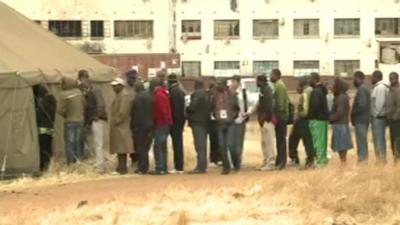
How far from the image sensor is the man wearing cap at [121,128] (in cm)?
1539

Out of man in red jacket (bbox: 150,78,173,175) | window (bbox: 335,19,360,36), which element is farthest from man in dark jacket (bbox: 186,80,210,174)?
window (bbox: 335,19,360,36)

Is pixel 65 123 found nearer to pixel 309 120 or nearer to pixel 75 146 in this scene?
pixel 75 146

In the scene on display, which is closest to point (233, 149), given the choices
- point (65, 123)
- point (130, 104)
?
point (130, 104)

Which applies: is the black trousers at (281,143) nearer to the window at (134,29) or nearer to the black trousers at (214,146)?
the black trousers at (214,146)

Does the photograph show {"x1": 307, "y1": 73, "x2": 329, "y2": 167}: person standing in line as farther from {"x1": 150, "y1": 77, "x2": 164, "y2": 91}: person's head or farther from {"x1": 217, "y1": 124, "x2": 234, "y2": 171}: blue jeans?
{"x1": 150, "y1": 77, "x2": 164, "y2": 91}: person's head

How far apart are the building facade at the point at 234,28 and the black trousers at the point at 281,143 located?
49861 millimetres

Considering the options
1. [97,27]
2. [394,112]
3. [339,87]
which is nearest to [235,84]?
[339,87]

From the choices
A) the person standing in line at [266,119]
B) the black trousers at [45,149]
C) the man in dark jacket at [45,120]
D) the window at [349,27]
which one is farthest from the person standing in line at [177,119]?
the window at [349,27]

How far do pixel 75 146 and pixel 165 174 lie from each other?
1.78 m

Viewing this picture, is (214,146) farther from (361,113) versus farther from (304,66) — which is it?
(304,66)

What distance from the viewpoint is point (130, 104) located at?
15422 millimetres

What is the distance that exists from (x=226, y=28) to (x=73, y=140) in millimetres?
51386

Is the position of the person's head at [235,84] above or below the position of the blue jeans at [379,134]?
above

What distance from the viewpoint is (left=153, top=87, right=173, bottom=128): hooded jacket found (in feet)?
50.0
